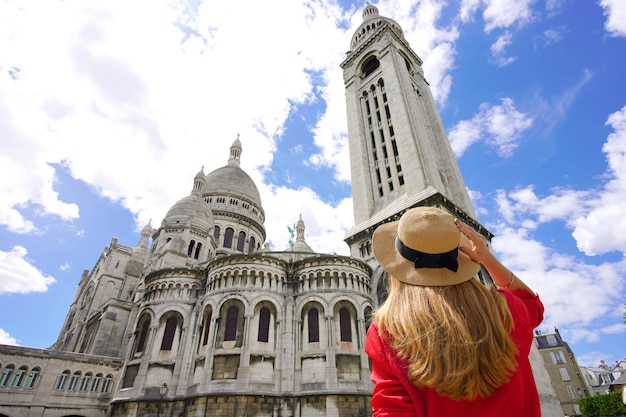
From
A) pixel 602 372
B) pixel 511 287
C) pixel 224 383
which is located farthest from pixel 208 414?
pixel 602 372

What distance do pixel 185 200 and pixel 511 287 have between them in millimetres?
39048

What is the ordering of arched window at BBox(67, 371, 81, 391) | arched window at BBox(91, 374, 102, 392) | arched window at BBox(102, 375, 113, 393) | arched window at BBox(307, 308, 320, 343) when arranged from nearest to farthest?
arched window at BBox(307, 308, 320, 343) → arched window at BBox(67, 371, 81, 391) → arched window at BBox(91, 374, 102, 392) → arched window at BBox(102, 375, 113, 393)

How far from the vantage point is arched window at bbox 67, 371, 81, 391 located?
85.2 feet

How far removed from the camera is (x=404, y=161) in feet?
100

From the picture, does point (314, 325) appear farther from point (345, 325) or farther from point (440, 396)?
point (440, 396)

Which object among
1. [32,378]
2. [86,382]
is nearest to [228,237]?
[86,382]

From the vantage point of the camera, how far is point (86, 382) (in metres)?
26.6

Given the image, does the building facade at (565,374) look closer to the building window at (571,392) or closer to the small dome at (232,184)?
the building window at (571,392)

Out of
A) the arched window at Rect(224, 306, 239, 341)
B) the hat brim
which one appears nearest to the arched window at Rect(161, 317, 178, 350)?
the arched window at Rect(224, 306, 239, 341)

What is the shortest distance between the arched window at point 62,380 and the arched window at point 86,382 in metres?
1.14

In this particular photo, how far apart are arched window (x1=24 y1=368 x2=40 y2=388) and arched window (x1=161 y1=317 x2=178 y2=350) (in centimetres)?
1028

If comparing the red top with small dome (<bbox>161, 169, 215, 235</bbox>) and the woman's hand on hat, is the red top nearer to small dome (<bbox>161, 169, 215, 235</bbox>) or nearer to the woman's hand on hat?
the woman's hand on hat

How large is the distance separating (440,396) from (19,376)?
33.2m

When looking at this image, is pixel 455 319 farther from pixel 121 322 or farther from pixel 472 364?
pixel 121 322
